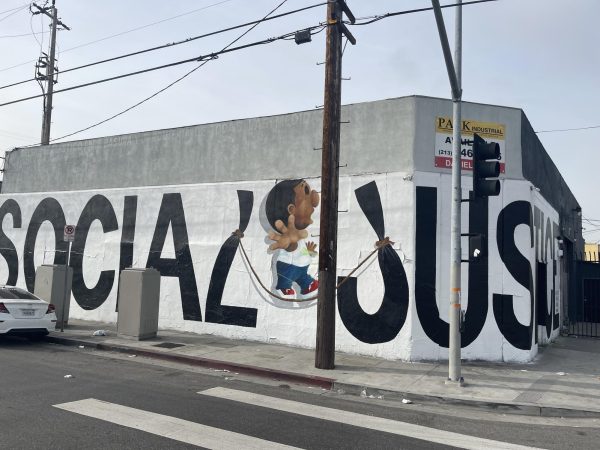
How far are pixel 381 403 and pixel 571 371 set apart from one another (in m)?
4.92

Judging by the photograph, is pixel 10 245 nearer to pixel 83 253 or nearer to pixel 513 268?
pixel 83 253

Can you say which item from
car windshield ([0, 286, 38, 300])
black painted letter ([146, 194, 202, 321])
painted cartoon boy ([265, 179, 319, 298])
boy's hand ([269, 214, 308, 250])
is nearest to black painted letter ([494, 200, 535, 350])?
painted cartoon boy ([265, 179, 319, 298])

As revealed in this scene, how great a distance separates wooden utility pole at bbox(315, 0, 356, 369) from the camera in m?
9.84

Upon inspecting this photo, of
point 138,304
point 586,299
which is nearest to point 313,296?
point 138,304

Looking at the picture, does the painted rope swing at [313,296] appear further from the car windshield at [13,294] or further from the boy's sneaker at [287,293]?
the car windshield at [13,294]

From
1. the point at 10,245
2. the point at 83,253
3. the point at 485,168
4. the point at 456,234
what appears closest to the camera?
the point at 485,168

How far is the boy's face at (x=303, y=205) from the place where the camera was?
41.7ft

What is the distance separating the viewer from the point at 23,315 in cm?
1170

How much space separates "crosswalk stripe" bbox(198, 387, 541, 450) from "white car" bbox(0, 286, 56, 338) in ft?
19.5

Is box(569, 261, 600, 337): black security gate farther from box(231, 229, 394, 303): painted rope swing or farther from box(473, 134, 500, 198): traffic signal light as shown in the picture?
box(473, 134, 500, 198): traffic signal light

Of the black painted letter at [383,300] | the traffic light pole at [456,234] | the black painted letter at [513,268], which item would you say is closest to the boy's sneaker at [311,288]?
the black painted letter at [383,300]

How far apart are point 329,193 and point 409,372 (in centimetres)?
375

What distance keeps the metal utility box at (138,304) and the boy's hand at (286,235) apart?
3.05 metres

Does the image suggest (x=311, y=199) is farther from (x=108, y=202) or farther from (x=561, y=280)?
(x=561, y=280)
